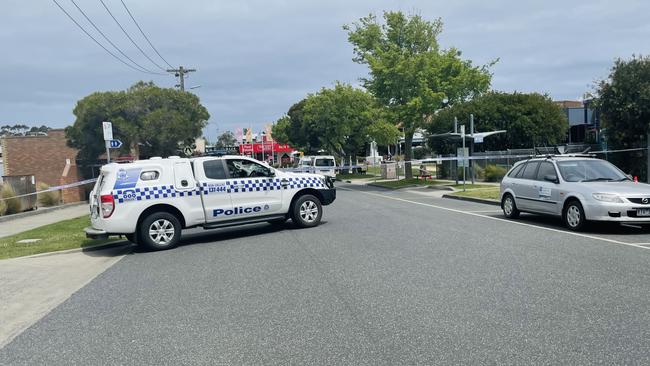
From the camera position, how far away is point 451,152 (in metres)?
38.9

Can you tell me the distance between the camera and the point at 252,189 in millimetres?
11906

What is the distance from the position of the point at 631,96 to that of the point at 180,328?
21410mm

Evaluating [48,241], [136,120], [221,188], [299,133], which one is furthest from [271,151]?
[221,188]

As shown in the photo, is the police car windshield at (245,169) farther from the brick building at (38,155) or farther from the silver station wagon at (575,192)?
the brick building at (38,155)

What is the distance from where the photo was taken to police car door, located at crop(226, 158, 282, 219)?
460 inches

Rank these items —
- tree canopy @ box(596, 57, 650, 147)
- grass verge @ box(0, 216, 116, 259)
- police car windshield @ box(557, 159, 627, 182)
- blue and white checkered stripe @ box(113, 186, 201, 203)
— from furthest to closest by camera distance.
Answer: tree canopy @ box(596, 57, 650, 147)
police car windshield @ box(557, 159, 627, 182)
grass verge @ box(0, 216, 116, 259)
blue and white checkered stripe @ box(113, 186, 201, 203)

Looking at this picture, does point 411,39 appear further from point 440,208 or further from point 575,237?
point 575,237

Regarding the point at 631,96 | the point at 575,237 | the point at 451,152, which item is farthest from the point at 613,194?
the point at 451,152

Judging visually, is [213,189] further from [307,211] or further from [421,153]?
[421,153]

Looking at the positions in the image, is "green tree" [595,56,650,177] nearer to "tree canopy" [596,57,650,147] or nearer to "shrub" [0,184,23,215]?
"tree canopy" [596,57,650,147]

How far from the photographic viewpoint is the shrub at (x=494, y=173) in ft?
95.9

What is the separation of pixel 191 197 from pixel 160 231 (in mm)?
916

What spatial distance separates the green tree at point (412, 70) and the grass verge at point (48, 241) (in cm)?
2020

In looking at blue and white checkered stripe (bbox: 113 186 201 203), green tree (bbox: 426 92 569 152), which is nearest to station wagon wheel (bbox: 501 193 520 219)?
blue and white checkered stripe (bbox: 113 186 201 203)
